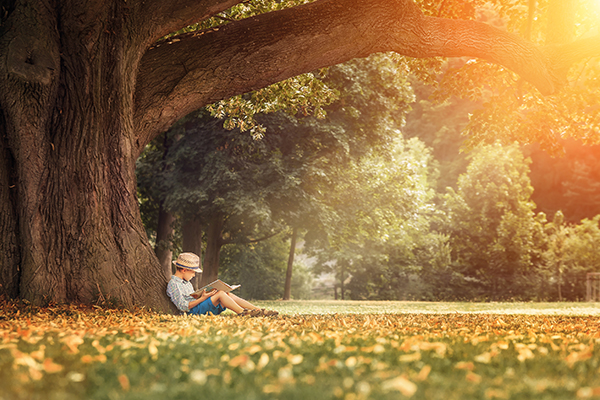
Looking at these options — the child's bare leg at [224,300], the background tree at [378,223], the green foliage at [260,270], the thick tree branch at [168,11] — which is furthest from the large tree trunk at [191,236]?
the thick tree branch at [168,11]

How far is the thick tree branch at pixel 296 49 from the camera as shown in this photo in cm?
770

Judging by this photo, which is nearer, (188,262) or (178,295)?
(178,295)

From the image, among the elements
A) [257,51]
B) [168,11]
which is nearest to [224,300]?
[257,51]

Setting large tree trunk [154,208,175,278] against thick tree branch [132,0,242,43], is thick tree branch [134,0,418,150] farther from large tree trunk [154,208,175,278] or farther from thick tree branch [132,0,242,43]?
large tree trunk [154,208,175,278]

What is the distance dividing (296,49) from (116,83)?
8.68 ft

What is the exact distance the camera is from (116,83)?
24.0 ft

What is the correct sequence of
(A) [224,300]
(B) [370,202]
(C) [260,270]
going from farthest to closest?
(C) [260,270] → (B) [370,202] → (A) [224,300]

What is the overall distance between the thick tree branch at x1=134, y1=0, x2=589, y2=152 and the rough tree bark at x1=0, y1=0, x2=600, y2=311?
0.6 inches

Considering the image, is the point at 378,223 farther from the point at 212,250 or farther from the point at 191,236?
the point at 191,236

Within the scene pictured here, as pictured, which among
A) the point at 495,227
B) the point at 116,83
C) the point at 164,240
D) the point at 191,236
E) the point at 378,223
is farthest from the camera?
the point at 495,227

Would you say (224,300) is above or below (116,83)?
below

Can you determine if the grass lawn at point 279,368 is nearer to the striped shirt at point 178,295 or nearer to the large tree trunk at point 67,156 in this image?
the large tree trunk at point 67,156

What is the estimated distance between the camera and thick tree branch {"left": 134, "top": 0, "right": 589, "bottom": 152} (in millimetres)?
7703

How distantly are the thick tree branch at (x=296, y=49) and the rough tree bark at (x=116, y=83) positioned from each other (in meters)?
0.02
